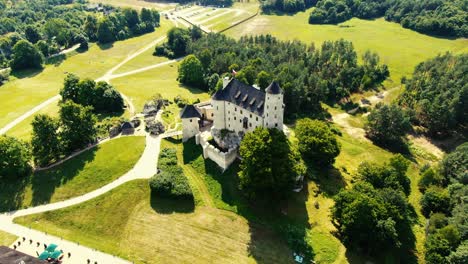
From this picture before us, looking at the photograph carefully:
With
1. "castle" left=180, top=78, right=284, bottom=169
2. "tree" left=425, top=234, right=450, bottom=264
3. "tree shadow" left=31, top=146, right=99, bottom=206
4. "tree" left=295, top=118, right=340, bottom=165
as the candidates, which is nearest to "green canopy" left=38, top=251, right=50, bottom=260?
Result: "tree shadow" left=31, top=146, right=99, bottom=206

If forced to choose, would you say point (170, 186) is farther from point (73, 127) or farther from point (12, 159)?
point (12, 159)

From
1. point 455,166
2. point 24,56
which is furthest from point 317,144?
point 24,56

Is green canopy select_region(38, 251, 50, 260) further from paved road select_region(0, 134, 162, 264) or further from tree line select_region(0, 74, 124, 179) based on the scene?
tree line select_region(0, 74, 124, 179)

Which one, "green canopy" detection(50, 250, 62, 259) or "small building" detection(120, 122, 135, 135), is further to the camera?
"small building" detection(120, 122, 135, 135)

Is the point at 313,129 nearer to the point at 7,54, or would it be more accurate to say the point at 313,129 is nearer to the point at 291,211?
the point at 291,211

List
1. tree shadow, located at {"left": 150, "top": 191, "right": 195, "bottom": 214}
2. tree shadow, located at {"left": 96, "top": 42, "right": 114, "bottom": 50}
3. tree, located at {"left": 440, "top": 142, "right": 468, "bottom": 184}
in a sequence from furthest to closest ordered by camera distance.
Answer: tree shadow, located at {"left": 96, "top": 42, "right": 114, "bottom": 50}, tree, located at {"left": 440, "top": 142, "right": 468, "bottom": 184}, tree shadow, located at {"left": 150, "top": 191, "right": 195, "bottom": 214}

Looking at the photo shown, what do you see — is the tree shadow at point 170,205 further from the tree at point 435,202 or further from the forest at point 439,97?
the forest at point 439,97

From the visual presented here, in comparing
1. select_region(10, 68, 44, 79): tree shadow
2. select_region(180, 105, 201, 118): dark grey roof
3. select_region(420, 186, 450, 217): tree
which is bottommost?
select_region(420, 186, 450, 217): tree
